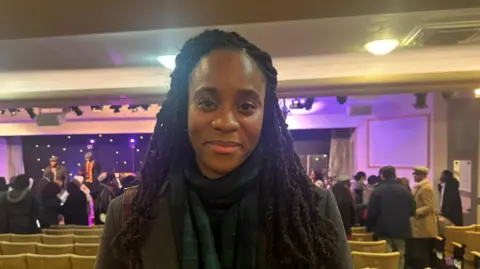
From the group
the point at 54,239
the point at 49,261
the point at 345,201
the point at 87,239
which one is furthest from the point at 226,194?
the point at 345,201

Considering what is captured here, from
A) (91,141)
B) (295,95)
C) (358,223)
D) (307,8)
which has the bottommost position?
(358,223)

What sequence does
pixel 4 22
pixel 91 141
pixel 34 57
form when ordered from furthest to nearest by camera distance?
pixel 91 141 → pixel 34 57 → pixel 4 22

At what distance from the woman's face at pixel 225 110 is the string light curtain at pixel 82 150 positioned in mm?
12137

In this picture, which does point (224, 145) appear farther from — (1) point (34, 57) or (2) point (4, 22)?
(1) point (34, 57)

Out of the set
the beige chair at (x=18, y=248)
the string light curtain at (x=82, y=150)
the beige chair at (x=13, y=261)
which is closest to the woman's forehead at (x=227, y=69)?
the beige chair at (x=13, y=261)

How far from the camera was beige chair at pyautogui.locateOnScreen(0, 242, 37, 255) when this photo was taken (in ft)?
14.8

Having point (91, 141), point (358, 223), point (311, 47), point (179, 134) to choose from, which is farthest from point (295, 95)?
point (91, 141)

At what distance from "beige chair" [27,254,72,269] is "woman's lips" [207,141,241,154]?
11.2ft

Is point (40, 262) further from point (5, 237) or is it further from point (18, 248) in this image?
point (5, 237)

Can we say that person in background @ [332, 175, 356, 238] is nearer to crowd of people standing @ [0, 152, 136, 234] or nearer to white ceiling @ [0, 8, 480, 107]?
white ceiling @ [0, 8, 480, 107]

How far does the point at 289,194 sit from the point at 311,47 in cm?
399

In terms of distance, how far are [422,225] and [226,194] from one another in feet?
16.8

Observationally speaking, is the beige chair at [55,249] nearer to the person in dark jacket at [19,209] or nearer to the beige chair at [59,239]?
the beige chair at [59,239]

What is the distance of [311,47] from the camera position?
15.5 feet
